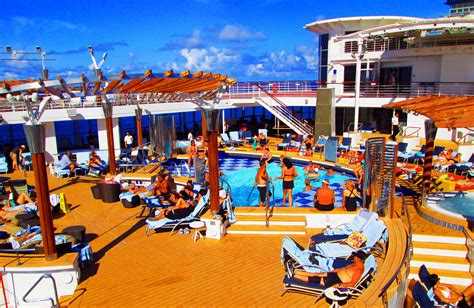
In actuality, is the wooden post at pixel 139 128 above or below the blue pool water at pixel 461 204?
above

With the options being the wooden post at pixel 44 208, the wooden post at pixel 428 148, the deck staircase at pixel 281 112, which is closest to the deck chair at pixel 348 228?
the wooden post at pixel 428 148

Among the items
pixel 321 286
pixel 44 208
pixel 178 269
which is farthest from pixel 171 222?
pixel 321 286

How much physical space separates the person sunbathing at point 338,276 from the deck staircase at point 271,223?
85.1 inches

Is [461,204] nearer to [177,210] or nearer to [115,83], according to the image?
[177,210]

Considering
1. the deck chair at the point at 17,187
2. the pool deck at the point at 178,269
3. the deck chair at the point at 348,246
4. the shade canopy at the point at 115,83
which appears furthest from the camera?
the deck chair at the point at 17,187

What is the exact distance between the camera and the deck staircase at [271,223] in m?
8.10

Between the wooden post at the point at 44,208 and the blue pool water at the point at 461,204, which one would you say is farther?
the blue pool water at the point at 461,204

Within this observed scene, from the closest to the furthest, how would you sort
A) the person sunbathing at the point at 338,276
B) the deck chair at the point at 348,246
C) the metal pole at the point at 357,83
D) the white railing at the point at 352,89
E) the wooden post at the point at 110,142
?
1. the person sunbathing at the point at 338,276
2. the deck chair at the point at 348,246
3. the wooden post at the point at 110,142
4. the metal pole at the point at 357,83
5. the white railing at the point at 352,89

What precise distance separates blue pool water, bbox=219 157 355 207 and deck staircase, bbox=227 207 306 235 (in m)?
2.14

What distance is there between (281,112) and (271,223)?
49.4 feet

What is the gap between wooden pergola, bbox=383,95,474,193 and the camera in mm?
7990

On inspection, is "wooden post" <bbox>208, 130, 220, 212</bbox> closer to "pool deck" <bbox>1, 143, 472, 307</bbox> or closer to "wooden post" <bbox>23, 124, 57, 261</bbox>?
"pool deck" <bbox>1, 143, 472, 307</bbox>

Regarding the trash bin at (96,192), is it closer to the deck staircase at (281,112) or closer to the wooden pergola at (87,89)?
the wooden pergola at (87,89)

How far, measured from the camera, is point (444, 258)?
24.6 feet
